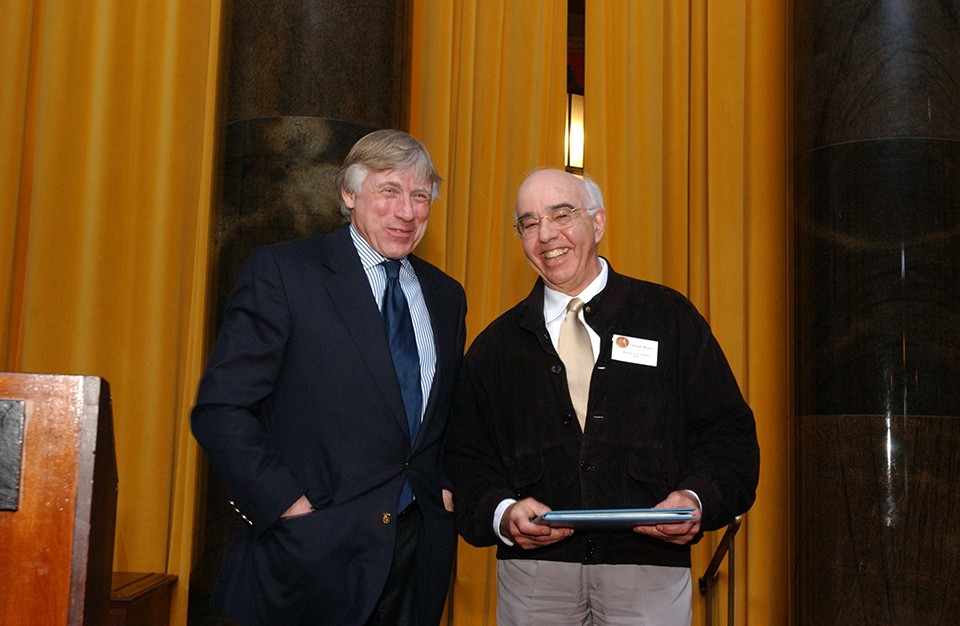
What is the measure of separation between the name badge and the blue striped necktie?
0.50 meters

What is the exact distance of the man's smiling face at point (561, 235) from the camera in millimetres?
2840

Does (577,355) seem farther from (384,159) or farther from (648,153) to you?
(648,153)

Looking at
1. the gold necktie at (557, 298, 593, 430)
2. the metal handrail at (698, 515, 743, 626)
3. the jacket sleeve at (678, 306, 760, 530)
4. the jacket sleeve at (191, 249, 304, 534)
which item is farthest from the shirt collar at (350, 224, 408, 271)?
the metal handrail at (698, 515, 743, 626)

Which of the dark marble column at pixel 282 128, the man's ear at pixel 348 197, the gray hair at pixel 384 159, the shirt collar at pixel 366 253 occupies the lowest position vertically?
the shirt collar at pixel 366 253

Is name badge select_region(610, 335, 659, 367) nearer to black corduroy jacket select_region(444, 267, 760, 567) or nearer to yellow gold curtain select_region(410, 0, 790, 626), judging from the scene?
black corduroy jacket select_region(444, 267, 760, 567)

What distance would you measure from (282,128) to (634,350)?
6.67ft

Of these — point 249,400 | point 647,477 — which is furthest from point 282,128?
→ point 647,477

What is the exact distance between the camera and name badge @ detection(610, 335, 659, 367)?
2699 mm

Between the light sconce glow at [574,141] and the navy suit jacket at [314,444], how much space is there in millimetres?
2564

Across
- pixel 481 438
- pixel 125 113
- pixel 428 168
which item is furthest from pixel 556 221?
pixel 125 113

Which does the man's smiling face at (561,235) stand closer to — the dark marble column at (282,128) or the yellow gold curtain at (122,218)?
the dark marble column at (282,128)

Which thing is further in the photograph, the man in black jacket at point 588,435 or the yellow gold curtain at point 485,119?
the yellow gold curtain at point 485,119

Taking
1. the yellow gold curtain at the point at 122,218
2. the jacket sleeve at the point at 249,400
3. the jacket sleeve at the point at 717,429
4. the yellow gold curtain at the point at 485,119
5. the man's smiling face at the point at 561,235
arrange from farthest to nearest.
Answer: the yellow gold curtain at the point at 485,119 → the yellow gold curtain at the point at 122,218 → the man's smiling face at the point at 561,235 → the jacket sleeve at the point at 717,429 → the jacket sleeve at the point at 249,400

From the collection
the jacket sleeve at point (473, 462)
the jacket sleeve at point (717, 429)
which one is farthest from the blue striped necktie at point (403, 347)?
the jacket sleeve at point (717, 429)
